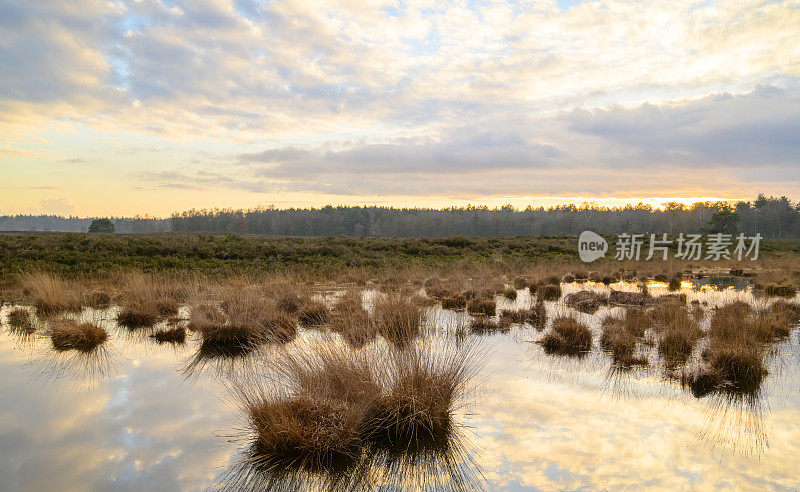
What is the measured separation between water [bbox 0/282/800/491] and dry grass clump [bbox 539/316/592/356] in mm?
688

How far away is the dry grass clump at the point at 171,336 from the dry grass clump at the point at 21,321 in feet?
9.28

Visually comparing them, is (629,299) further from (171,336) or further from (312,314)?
(171,336)

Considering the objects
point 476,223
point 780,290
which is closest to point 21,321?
point 780,290

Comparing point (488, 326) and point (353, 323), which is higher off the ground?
point (353, 323)

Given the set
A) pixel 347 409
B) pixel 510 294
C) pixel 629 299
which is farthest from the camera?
pixel 510 294

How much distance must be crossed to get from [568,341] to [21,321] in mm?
12590

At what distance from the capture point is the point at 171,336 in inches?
403

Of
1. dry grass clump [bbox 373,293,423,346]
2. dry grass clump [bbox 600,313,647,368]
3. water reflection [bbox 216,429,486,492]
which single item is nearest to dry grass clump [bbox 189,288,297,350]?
dry grass clump [bbox 373,293,423,346]

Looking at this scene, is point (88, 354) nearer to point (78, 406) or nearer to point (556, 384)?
point (78, 406)

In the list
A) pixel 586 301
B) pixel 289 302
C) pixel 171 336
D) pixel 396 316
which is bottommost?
pixel 171 336

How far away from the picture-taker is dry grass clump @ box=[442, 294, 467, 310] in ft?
47.8

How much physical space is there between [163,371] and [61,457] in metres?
2.86

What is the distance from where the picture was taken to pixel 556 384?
744 cm

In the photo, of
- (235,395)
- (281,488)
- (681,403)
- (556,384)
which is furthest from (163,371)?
(681,403)
